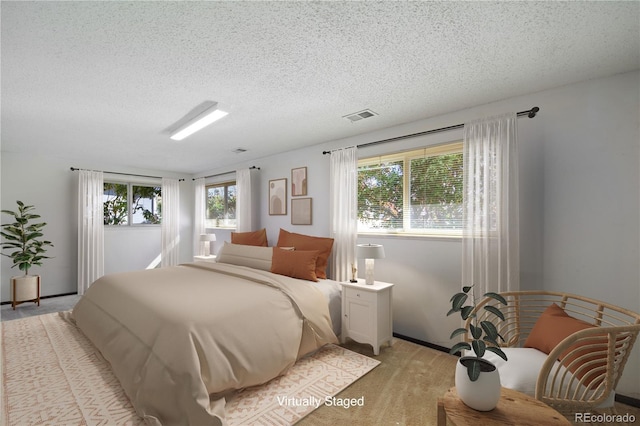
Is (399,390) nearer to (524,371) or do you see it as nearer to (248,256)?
(524,371)

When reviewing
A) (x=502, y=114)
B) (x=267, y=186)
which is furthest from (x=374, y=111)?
(x=267, y=186)

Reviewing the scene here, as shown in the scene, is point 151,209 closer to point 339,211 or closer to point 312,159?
point 312,159

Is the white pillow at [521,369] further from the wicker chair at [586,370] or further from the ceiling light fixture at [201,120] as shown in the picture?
the ceiling light fixture at [201,120]

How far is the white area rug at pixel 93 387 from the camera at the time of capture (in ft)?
6.21

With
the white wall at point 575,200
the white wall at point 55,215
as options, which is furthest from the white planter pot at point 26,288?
the white wall at point 575,200

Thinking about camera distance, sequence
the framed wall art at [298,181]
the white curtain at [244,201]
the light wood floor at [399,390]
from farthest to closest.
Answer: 1. the white curtain at [244,201]
2. the framed wall art at [298,181]
3. the light wood floor at [399,390]

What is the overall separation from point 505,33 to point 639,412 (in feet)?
8.94

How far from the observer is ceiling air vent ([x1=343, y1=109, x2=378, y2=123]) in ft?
9.89

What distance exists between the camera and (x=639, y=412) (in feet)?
6.63

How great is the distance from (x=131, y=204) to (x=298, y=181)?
3.92 meters

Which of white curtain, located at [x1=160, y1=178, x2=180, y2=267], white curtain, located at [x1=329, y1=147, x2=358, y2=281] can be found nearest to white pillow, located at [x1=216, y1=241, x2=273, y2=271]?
white curtain, located at [x1=329, y1=147, x2=358, y2=281]

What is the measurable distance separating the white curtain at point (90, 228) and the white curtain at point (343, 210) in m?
4.50

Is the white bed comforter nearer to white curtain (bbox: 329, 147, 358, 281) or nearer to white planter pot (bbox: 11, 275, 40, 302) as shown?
white curtain (bbox: 329, 147, 358, 281)

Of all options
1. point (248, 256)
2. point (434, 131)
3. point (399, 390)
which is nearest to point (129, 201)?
point (248, 256)
